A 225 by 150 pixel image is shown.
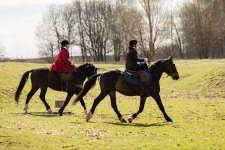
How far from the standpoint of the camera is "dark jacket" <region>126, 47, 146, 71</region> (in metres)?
18.6

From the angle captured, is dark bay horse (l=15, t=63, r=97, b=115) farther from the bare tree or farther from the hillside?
the bare tree

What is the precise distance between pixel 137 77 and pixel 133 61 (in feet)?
2.36

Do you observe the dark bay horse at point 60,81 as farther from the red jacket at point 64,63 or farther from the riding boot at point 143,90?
the riding boot at point 143,90

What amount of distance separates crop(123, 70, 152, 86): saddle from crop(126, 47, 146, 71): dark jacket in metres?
0.18

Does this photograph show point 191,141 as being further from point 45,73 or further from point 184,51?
point 184,51

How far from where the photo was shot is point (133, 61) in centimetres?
1869

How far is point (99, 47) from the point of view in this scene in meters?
109

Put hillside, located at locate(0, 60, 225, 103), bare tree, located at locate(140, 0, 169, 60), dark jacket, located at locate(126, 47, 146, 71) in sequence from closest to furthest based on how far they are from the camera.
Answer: dark jacket, located at locate(126, 47, 146, 71), hillside, located at locate(0, 60, 225, 103), bare tree, located at locate(140, 0, 169, 60)

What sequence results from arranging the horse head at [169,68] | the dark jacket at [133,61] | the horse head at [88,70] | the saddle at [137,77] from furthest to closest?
1. the horse head at [88,70]
2. the horse head at [169,68]
3. the saddle at [137,77]
4. the dark jacket at [133,61]

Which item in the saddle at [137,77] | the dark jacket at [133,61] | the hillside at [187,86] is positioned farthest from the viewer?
the hillside at [187,86]

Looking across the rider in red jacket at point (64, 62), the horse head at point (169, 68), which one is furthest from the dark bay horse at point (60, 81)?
the horse head at point (169, 68)

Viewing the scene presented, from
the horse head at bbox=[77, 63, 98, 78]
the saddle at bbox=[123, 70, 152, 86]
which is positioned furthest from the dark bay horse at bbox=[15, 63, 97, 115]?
the saddle at bbox=[123, 70, 152, 86]

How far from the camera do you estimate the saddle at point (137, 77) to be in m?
18.8

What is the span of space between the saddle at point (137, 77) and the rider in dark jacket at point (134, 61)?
0.59 ft
